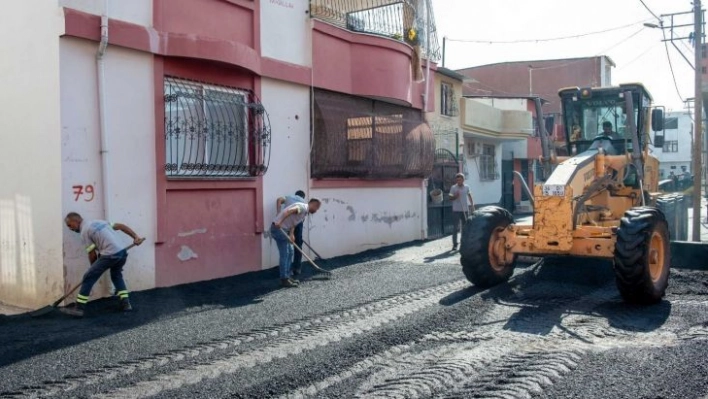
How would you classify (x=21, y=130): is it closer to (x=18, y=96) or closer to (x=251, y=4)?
(x=18, y=96)

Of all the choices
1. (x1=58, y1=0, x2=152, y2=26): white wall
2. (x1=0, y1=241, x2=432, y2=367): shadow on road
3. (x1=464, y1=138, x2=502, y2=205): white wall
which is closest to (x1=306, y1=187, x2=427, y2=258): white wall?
(x1=0, y1=241, x2=432, y2=367): shadow on road

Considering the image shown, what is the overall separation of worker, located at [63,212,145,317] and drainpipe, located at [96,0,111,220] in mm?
543

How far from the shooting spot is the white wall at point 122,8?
27.7 ft

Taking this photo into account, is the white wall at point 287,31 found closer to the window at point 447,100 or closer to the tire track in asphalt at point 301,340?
the tire track in asphalt at point 301,340

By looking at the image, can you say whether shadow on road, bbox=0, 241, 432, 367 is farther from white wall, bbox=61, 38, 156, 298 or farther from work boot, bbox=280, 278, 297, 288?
white wall, bbox=61, 38, 156, 298

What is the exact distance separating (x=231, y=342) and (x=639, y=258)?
14.4 ft

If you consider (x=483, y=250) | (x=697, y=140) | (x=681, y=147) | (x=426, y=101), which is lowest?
(x=483, y=250)

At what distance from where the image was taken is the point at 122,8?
8992mm

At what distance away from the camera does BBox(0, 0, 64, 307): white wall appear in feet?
27.6

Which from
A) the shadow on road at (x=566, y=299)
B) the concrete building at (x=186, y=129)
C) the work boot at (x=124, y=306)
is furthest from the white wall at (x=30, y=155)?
the shadow on road at (x=566, y=299)

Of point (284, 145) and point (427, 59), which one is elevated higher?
point (427, 59)

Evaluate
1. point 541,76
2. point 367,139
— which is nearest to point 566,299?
point 367,139

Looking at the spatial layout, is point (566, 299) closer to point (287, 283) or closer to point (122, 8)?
point (287, 283)

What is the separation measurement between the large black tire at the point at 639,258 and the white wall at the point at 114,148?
5.91 meters
